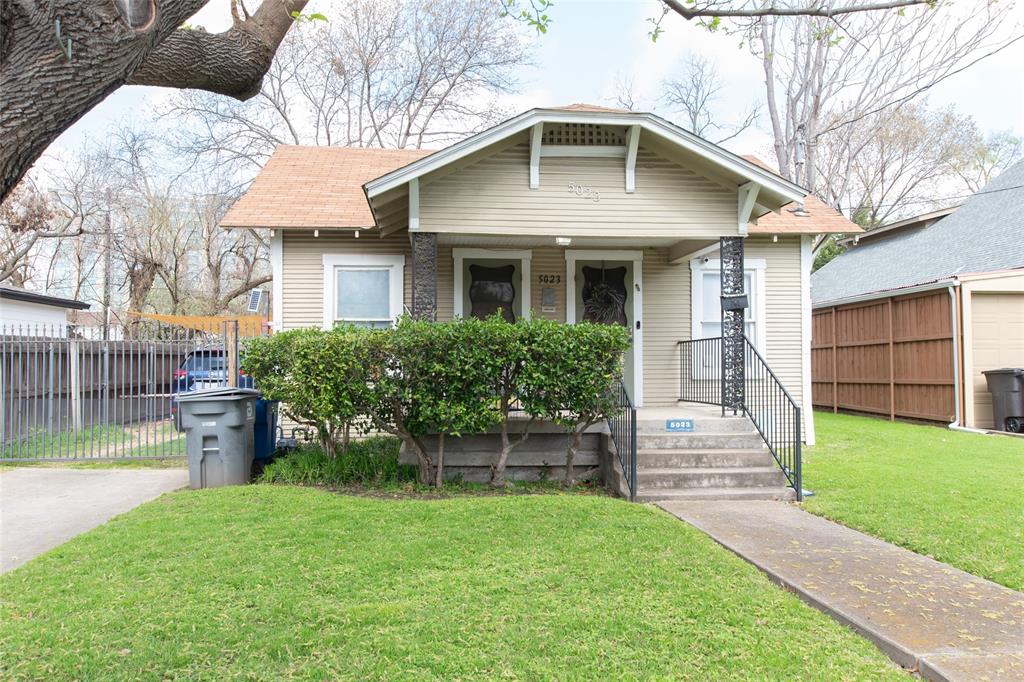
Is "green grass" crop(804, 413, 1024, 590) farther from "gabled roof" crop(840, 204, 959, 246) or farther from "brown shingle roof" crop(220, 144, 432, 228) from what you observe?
"gabled roof" crop(840, 204, 959, 246)

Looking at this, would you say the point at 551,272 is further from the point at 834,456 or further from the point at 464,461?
the point at 834,456

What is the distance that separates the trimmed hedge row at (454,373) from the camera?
670 cm

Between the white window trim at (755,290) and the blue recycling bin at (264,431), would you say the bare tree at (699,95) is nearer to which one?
the white window trim at (755,290)

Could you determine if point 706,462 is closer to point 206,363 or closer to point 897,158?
point 206,363

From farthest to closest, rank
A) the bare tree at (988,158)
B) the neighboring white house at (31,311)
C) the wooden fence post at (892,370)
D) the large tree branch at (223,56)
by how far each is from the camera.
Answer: the bare tree at (988,158), the wooden fence post at (892,370), the neighboring white house at (31,311), the large tree branch at (223,56)

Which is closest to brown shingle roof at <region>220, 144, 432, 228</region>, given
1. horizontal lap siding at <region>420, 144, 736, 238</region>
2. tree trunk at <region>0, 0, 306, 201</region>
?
horizontal lap siding at <region>420, 144, 736, 238</region>

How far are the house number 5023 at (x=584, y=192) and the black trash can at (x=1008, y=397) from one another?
29.3 ft

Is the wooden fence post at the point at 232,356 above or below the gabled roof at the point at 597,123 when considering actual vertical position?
below

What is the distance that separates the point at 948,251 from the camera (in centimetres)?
1516

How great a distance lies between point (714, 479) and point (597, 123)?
14.5 feet

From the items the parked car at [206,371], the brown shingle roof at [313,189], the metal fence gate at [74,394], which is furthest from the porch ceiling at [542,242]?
the parked car at [206,371]

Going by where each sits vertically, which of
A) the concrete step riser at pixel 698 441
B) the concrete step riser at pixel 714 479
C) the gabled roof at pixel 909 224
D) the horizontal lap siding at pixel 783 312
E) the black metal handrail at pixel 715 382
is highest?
the gabled roof at pixel 909 224

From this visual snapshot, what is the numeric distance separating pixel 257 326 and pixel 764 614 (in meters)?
9.12

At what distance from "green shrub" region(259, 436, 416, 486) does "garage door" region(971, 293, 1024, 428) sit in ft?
37.1
